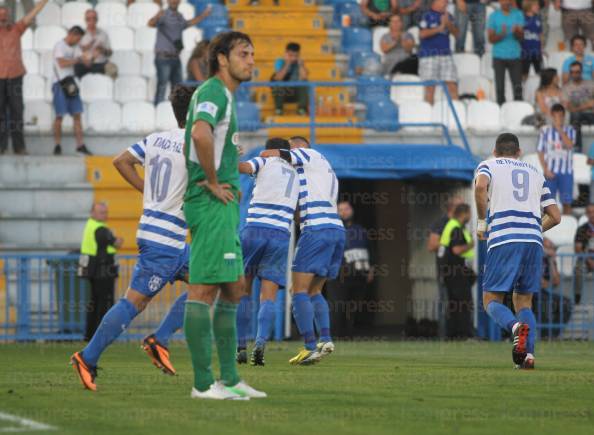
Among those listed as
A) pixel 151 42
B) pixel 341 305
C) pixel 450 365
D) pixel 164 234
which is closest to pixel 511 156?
pixel 450 365

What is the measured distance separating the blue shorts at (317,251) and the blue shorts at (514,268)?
191cm

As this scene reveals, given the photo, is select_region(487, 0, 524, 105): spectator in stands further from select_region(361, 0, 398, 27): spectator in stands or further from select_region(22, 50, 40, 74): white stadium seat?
select_region(22, 50, 40, 74): white stadium seat

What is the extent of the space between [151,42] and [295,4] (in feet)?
8.35

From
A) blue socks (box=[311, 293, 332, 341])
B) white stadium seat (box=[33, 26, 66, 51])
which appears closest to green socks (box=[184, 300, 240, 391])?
blue socks (box=[311, 293, 332, 341])

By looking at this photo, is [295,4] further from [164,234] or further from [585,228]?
[164,234]

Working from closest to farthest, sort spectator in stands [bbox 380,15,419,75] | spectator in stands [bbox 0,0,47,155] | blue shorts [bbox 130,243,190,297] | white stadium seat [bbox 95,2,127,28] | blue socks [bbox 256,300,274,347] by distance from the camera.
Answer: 1. blue shorts [bbox 130,243,190,297]
2. blue socks [bbox 256,300,274,347]
3. spectator in stands [bbox 0,0,47,155]
4. spectator in stands [bbox 380,15,419,75]
5. white stadium seat [bbox 95,2,127,28]

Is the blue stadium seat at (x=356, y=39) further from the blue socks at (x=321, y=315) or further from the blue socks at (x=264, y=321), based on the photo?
the blue socks at (x=264, y=321)

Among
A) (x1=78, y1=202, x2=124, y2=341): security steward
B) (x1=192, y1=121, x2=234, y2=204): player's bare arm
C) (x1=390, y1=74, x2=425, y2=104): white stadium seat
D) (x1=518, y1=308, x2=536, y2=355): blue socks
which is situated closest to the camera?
(x1=192, y1=121, x2=234, y2=204): player's bare arm

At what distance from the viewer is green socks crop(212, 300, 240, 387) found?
877 cm

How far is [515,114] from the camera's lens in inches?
914

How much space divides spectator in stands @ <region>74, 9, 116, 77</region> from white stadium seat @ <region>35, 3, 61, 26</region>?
180cm

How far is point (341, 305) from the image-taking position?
2203cm

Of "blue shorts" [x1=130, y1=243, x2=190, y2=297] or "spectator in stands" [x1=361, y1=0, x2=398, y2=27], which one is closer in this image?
"blue shorts" [x1=130, y1=243, x2=190, y2=297]

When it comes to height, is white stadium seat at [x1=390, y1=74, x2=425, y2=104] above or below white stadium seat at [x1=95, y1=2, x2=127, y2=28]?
below
